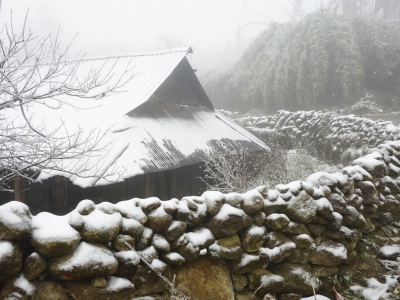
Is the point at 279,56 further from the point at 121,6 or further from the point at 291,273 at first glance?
the point at 121,6

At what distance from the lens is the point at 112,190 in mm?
6449

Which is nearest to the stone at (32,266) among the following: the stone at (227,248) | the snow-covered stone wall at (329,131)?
the stone at (227,248)

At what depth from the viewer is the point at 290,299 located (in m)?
2.92

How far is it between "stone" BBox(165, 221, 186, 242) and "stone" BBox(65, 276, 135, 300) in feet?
1.50

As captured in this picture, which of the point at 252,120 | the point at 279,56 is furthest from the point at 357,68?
the point at 252,120

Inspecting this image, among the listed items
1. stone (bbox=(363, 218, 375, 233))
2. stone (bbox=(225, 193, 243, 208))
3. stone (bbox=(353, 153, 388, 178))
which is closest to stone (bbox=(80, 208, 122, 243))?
stone (bbox=(225, 193, 243, 208))

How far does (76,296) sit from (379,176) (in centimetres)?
459

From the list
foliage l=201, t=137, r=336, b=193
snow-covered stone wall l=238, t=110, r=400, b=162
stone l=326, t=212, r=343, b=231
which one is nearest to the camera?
stone l=326, t=212, r=343, b=231

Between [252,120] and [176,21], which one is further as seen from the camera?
[176,21]

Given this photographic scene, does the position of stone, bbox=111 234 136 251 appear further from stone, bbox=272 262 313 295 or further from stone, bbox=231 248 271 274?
stone, bbox=272 262 313 295

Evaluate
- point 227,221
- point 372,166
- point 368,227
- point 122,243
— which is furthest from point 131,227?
point 372,166

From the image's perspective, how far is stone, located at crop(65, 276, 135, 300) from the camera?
81.1 inches

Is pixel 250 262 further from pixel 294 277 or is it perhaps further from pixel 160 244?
pixel 160 244

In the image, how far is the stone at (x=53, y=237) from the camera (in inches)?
76.8
